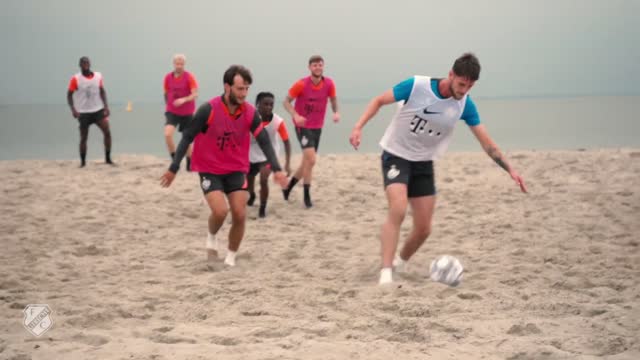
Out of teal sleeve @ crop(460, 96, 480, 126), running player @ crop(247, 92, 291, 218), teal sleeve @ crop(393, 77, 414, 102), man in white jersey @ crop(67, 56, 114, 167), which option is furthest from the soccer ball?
man in white jersey @ crop(67, 56, 114, 167)

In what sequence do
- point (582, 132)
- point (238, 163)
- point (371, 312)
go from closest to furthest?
1. point (371, 312)
2. point (238, 163)
3. point (582, 132)

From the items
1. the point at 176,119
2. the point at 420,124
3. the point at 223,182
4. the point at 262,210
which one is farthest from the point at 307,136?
the point at 420,124

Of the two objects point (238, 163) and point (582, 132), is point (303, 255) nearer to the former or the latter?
point (238, 163)

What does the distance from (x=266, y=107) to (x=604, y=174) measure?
6.00 metres

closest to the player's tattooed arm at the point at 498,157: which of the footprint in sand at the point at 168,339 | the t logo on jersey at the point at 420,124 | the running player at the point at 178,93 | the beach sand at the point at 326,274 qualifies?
the t logo on jersey at the point at 420,124

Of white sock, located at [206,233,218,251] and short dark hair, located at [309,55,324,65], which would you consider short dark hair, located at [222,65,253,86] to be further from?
short dark hair, located at [309,55,324,65]

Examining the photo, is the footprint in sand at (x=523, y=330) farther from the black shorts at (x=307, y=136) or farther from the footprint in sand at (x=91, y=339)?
the black shorts at (x=307, y=136)

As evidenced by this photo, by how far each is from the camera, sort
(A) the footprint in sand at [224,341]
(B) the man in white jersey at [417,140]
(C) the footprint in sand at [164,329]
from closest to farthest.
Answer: (A) the footprint in sand at [224,341] < (C) the footprint in sand at [164,329] < (B) the man in white jersey at [417,140]

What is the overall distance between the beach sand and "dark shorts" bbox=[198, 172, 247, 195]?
837 millimetres

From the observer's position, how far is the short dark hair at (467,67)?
17.7 feet

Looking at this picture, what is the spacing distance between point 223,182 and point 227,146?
0.40m

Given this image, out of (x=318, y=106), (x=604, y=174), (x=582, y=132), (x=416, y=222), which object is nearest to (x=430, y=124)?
(x=416, y=222)

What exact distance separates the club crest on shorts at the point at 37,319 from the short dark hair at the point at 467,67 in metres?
3.68

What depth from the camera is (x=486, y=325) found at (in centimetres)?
473
